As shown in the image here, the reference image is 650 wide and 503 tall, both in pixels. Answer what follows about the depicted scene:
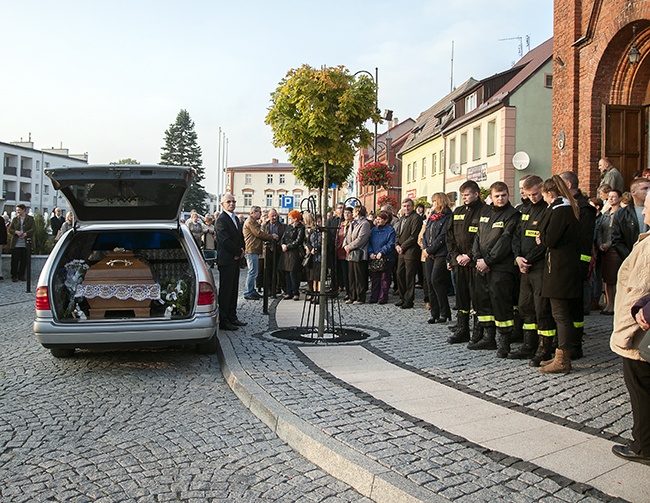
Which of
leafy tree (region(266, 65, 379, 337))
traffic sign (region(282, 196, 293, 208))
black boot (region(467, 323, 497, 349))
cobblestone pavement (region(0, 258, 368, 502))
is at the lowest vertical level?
cobblestone pavement (region(0, 258, 368, 502))

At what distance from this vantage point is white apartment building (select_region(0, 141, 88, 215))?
87.1 metres

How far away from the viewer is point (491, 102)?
109ft

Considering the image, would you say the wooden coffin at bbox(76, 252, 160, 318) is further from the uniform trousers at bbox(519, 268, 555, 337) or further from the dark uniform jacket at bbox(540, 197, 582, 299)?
the dark uniform jacket at bbox(540, 197, 582, 299)

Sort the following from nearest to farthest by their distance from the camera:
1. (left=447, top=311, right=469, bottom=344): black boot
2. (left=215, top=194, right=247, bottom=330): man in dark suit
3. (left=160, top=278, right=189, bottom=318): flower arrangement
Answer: (left=160, top=278, right=189, bottom=318): flower arrangement, (left=447, top=311, right=469, bottom=344): black boot, (left=215, top=194, right=247, bottom=330): man in dark suit

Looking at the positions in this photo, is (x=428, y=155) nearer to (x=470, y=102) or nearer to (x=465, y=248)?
(x=470, y=102)

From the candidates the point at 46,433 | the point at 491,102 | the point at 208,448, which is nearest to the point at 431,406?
the point at 208,448

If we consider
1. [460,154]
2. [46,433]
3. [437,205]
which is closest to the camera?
[46,433]

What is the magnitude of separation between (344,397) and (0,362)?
14.5 ft

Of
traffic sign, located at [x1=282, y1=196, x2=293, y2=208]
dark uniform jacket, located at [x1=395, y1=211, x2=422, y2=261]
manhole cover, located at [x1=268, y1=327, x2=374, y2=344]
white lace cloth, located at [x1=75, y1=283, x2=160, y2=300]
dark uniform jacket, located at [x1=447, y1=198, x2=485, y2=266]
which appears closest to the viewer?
white lace cloth, located at [x1=75, y1=283, x2=160, y2=300]

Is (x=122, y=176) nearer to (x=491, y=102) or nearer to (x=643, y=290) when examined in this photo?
(x=643, y=290)

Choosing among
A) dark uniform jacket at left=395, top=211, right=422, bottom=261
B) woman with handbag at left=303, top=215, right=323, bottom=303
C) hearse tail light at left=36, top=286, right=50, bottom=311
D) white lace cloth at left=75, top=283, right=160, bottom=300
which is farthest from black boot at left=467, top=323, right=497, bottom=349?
woman with handbag at left=303, top=215, right=323, bottom=303

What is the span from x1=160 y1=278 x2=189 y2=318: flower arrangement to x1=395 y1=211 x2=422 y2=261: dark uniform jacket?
17.8 feet

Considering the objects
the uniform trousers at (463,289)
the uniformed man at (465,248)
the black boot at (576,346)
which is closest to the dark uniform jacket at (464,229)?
the uniformed man at (465,248)

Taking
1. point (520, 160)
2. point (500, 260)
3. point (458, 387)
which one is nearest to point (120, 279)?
point (458, 387)
